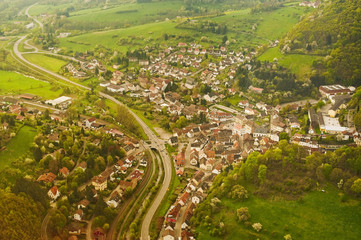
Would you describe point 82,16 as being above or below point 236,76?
above

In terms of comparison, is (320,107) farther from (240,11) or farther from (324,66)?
(240,11)

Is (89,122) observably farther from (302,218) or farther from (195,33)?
(195,33)

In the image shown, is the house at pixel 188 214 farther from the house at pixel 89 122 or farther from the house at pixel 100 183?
the house at pixel 89 122

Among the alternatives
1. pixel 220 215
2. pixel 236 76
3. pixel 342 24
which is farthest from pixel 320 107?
pixel 220 215

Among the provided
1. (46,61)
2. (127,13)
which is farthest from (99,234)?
(127,13)

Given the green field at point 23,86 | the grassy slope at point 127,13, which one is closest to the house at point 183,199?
the green field at point 23,86

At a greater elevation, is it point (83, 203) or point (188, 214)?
point (83, 203)
